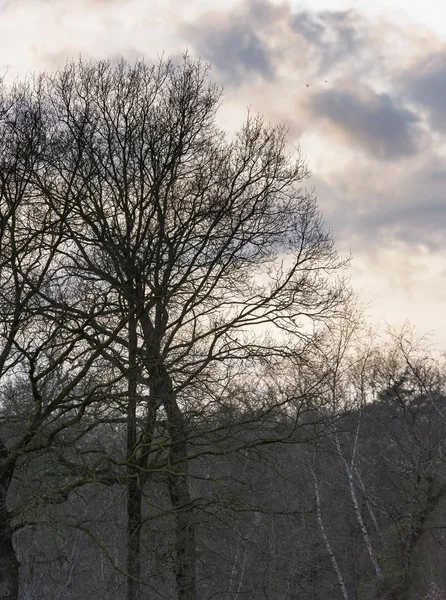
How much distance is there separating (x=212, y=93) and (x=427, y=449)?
13001mm

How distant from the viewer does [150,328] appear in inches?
521

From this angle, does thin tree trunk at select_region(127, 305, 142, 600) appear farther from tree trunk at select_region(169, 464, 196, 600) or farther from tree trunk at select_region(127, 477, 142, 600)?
tree trunk at select_region(169, 464, 196, 600)

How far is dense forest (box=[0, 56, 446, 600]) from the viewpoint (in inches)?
450

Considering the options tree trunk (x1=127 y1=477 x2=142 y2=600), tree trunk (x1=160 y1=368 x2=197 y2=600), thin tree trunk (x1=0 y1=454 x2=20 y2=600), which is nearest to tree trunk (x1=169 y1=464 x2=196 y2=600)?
tree trunk (x1=160 y1=368 x2=197 y2=600)

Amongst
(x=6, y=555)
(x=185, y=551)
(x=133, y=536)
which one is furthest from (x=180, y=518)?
(x=6, y=555)

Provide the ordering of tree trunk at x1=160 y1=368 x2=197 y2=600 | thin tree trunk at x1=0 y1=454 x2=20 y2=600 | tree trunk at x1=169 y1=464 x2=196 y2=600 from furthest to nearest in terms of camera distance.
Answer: tree trunk at x1=169 y1=464 x2=196 y2=600
tree trunk at x1=160 y1=368 x2=197 y2=600
thin tree trunk at x1=0 y1=454 x2=20 y2=600

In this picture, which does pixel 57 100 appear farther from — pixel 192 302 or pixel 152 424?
pixel 152 424

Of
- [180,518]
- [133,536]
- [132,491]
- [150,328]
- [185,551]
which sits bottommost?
[185,551]

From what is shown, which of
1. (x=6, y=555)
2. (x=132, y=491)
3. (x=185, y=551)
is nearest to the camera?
(x=6, y=555)

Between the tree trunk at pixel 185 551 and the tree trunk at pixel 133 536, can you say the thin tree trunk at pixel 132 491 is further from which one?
the tree trunk at pixel 185 551

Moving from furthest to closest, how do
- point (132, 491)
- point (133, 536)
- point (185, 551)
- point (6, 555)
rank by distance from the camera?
point (185, 551)
point (132, 491)
point (133, 536)
point (6, 555)

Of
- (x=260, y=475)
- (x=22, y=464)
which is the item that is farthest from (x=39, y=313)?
(x=260, y=475)

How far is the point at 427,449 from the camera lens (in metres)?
21.8

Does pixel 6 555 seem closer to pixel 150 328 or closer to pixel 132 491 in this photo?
pixel 132 491
